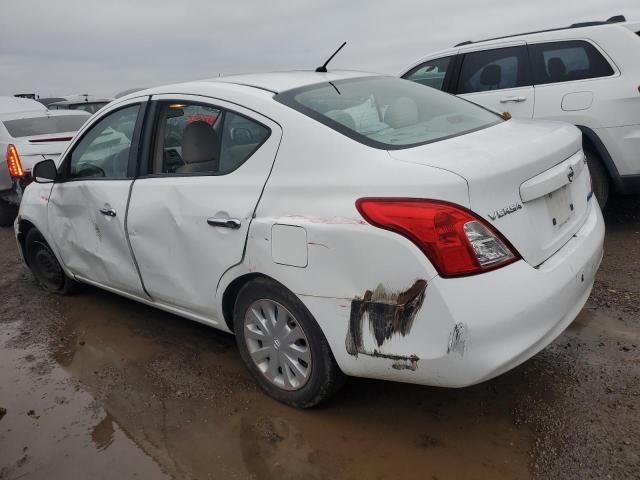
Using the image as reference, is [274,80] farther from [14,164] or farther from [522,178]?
[14,164]

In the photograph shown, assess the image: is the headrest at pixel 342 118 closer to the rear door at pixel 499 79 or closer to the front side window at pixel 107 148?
the front side window at pixel 107 148

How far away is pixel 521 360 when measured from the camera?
2129 mm

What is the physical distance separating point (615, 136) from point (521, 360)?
324 cm

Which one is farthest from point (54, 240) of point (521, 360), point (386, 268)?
point (521, 360)

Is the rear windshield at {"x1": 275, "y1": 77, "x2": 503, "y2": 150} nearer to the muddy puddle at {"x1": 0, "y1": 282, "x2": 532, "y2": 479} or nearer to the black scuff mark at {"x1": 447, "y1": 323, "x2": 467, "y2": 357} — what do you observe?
the black scuff mark at {"x1": 447, "y1": 323, "x2": 467, "y2": 357}

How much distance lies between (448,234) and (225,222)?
1.10 metres

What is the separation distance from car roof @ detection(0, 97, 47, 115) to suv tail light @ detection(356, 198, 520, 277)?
7814 millimetres

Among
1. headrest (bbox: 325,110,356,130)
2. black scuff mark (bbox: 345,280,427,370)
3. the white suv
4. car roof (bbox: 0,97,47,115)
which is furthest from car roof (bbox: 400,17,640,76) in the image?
car roof (bbox: 0,97,47,115)

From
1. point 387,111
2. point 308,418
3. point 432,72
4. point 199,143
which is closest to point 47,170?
point 199,143

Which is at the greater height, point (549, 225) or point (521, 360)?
point (549, 225)

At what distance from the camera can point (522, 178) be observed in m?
2.18

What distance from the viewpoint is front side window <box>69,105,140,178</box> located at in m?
3.37

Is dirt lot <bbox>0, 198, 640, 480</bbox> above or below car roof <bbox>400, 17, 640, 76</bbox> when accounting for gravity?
below

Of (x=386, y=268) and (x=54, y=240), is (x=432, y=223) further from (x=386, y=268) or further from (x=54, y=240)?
(x=54, y=240)
